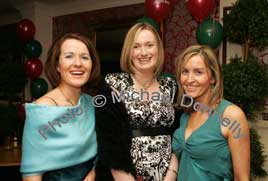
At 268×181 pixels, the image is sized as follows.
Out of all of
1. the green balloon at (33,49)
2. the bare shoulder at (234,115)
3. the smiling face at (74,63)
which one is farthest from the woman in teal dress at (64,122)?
the green balloon at (33,49)

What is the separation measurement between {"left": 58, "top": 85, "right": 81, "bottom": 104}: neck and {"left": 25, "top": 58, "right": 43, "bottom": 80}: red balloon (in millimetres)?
3368

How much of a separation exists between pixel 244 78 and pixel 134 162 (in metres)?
1.38

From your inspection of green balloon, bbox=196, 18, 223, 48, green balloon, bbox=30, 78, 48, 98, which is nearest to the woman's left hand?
green balloon, bbox=196, 18, 223, 48

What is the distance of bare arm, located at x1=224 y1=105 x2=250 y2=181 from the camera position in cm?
164

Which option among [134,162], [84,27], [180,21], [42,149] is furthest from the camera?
[84,27]

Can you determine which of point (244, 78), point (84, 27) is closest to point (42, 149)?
point (244, 78)

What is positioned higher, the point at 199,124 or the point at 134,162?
the point at 199,124

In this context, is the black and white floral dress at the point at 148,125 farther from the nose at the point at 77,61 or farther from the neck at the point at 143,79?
the nose at the point at 77,61

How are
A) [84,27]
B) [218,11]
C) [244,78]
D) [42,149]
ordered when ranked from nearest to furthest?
[42,149], [244,78], [218,11], [84,27]

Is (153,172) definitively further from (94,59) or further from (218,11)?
(218,11)

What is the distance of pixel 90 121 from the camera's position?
1.85m

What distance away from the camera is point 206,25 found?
130 inches

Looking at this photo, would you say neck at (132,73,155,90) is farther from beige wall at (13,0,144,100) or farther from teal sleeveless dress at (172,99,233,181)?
beige wall at (13,0,144,100)

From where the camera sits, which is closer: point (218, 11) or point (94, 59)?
point (94, 59)
